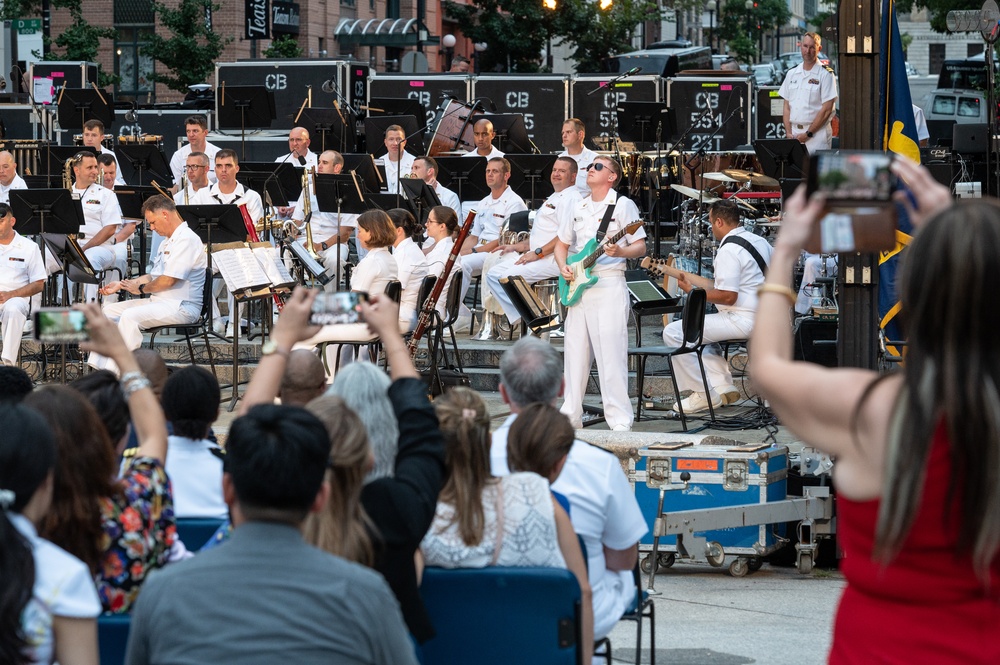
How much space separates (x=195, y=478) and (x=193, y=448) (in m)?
0.10

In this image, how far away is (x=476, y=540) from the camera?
3.96m

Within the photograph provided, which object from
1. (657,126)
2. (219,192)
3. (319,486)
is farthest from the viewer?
(657,126)

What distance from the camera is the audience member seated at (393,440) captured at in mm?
3416

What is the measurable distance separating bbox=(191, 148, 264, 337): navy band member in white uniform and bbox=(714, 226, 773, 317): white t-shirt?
5.04 m

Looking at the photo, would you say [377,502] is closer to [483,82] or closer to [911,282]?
[911,282]

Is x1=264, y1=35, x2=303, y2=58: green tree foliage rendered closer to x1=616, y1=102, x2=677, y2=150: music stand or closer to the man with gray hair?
x1=616, y1=102, x2=677, y2=150: music stand

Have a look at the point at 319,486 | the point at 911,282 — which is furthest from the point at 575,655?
the point at 911,282

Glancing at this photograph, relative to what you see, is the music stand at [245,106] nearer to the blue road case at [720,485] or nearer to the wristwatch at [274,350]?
the blue road case at [720,485]

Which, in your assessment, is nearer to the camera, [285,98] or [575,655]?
[575,655]

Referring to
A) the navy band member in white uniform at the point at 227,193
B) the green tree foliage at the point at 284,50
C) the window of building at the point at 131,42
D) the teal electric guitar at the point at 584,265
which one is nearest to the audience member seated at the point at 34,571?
the teal electric guitar at the point at 584,265

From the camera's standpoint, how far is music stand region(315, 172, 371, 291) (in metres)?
12.6

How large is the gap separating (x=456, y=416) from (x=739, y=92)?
58.6 feet

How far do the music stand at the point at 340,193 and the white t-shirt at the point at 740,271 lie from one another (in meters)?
3.38

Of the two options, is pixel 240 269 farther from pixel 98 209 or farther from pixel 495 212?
pixel 495 212
